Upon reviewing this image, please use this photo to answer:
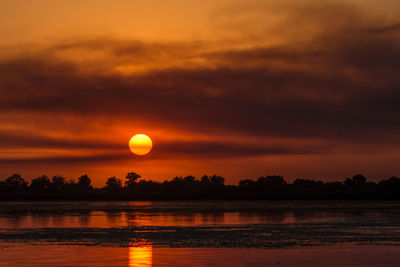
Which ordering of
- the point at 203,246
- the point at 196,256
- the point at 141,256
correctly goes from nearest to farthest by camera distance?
the point at 196,256 → the point at 141,256 → the point at 203,246

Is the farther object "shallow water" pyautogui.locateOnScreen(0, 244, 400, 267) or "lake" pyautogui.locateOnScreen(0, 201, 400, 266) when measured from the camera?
"lake" pyautogui.locateOnScreen(0, 201, 400, 266)

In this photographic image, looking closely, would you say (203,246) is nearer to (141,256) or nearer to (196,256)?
(196,256)

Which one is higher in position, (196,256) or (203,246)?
(203,246)

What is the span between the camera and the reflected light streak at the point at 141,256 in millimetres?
30172

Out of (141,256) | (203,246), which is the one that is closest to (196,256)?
(141,256)

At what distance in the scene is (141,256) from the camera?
3297cm

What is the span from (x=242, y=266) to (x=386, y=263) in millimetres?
7086

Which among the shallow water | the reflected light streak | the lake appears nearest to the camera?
the shallow water

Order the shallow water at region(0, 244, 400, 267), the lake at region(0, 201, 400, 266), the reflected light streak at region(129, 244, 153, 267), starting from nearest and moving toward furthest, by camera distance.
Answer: the shallow water at region(0, 244, 400, 267), the reflected light streak at region(129, 244, 153, 267), the lake at region(0, 201, 400, 266)

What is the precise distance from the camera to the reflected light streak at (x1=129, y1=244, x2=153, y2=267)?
30.2 meters

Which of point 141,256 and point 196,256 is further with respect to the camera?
point 141,256

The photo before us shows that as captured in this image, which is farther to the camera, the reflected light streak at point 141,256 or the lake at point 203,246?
the lake at point 203,246

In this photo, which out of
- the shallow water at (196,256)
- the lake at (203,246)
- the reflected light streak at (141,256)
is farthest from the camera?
the lake at (203,246)

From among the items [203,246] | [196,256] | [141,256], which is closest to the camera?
[196,256]
